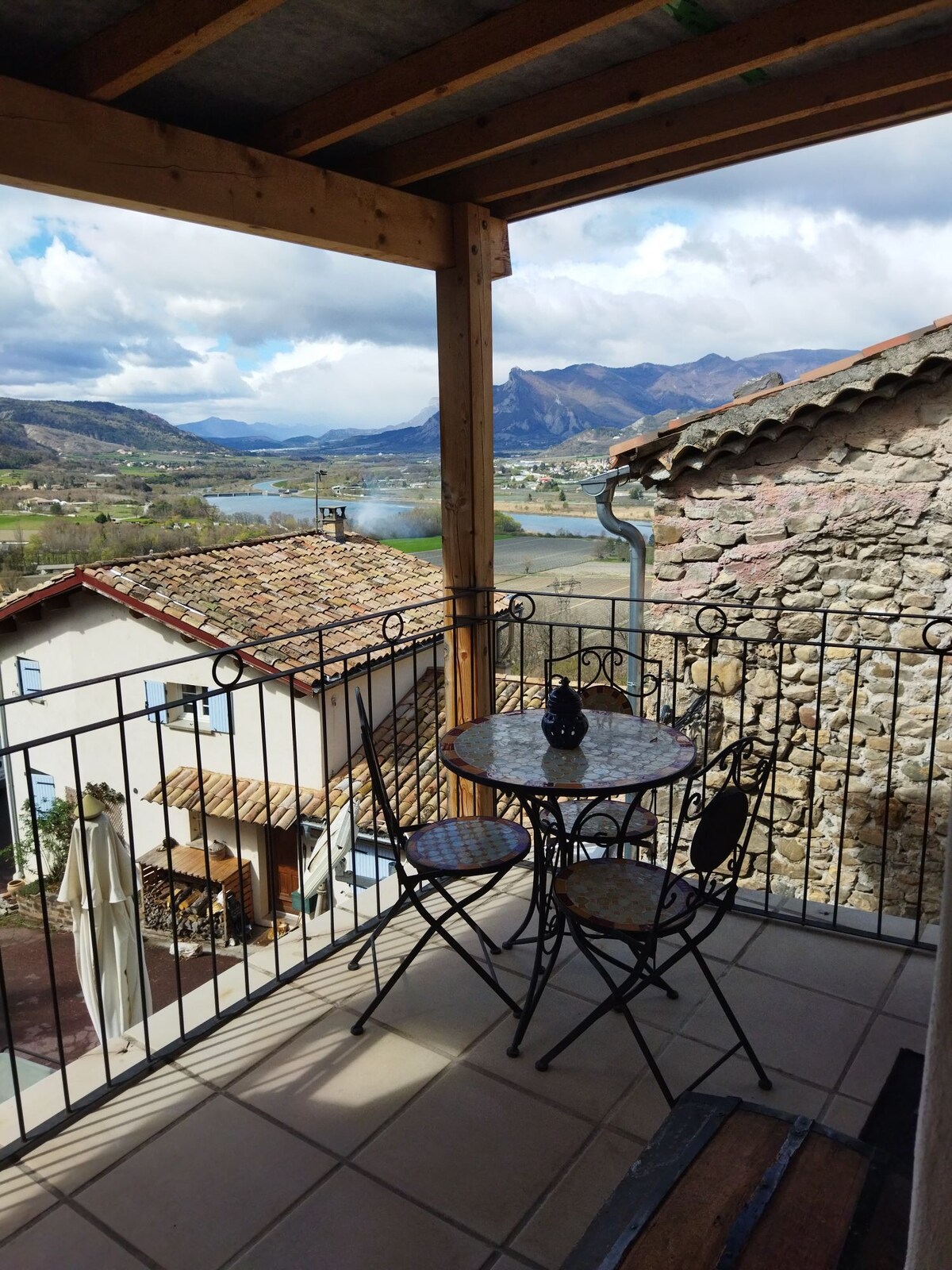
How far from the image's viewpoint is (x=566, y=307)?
163 feet

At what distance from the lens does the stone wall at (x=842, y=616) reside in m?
4.61

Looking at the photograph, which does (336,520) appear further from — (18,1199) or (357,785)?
(18,1199)

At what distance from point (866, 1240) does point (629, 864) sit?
138 centimetres

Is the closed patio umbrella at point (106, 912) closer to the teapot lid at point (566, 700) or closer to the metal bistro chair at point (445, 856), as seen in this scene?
the metal bistro chair at point (445, 856)

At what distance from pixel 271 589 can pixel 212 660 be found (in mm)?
1694

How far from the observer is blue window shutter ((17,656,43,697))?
14.1 m

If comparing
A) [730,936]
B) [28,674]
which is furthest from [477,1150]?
[28,674]

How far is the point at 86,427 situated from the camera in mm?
12961

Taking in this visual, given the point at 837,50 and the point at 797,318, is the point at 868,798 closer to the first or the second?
the point at 837,50

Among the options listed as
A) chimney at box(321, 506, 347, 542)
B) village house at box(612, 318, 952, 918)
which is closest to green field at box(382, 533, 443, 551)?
chimney at box(321, 506, 347, 542)

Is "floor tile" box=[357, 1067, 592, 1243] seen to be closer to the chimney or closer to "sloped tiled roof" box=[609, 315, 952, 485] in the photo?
"sloped tiled roof" box=[609, 315, 952, 485]

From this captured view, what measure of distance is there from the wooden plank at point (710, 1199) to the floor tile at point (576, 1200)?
0.57 metres

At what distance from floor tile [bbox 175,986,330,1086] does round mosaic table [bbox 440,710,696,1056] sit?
65 centimetres

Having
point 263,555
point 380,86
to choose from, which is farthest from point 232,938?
point 380,86
